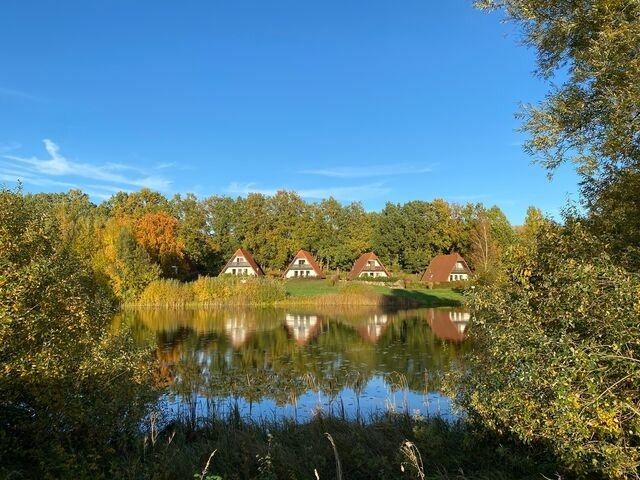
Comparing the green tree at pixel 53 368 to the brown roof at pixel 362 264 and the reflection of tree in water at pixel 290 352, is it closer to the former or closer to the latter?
the reflection of tree in water at pixel 290 352

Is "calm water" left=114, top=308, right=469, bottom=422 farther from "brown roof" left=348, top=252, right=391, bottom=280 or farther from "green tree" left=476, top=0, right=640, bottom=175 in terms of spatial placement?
"brown roof" left=348, top=252, right=391, bottom=280

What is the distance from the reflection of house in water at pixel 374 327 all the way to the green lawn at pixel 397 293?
34.8 ft

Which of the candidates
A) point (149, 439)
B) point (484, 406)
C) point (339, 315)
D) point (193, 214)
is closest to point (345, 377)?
point (149, 439)

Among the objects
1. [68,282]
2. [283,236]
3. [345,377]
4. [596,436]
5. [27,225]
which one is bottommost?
[345,377]

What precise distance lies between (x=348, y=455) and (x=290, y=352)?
12556 mm

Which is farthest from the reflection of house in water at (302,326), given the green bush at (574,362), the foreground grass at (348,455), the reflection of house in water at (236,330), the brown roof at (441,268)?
the brown roof at (441,268)

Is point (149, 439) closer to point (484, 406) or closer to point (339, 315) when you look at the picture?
point (484, 406)

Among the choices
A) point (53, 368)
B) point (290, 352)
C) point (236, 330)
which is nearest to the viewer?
point (53, 368)

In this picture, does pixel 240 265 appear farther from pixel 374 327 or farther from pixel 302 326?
pixel 374 327

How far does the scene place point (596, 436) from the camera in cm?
480

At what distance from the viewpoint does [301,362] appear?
17.0 metres

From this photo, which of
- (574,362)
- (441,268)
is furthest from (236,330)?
(441,268)

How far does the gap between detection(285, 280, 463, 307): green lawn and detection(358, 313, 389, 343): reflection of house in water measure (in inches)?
417

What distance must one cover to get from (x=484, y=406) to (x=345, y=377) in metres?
A: 8.54
